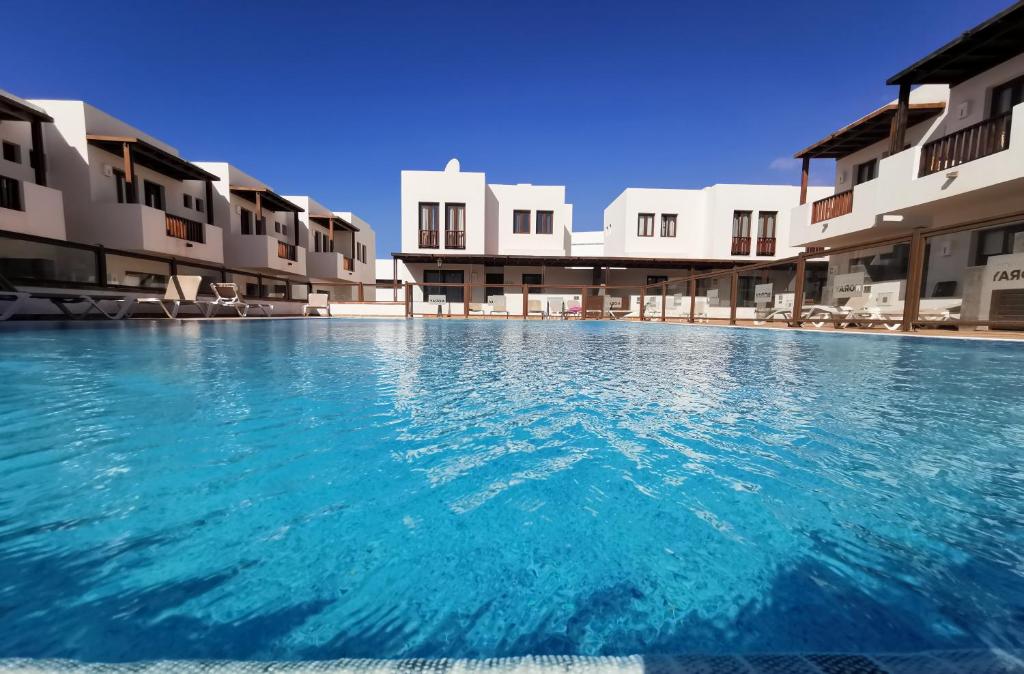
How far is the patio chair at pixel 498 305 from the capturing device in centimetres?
1948

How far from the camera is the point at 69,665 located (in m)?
0.69

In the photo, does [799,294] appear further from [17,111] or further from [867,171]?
[17,111]

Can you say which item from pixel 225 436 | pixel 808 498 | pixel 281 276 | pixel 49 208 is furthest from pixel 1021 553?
pixel 281 276

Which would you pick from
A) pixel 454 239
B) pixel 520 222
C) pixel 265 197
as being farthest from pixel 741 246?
pixel 265 197

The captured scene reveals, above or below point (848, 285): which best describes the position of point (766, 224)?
above

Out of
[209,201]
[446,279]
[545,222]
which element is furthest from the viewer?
[545,222]

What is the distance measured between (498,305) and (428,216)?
599 centimetres

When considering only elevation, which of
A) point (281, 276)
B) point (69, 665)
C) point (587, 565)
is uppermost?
point (281, 276)

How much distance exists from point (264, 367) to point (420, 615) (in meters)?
4.01

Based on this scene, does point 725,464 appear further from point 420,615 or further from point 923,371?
point 923,371

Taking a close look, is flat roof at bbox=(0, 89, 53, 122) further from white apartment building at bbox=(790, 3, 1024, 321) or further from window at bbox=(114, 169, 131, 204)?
white apartment building at bbox=(790, 3, 1024, 321)

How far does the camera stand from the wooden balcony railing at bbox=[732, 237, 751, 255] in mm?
21781

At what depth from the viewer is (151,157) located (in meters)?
13.5

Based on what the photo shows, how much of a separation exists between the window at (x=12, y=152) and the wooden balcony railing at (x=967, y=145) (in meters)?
22.9
